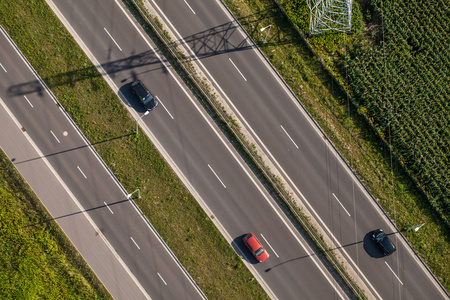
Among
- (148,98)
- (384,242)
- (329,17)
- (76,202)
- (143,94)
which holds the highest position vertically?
(143,94)

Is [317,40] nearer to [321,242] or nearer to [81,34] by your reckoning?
[321,242]

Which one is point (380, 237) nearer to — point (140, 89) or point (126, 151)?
point (126, 151)

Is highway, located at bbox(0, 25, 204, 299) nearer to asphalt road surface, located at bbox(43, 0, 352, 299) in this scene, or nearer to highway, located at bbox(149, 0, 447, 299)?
asphalt road surface, located at bbox(43, 0, 352, 299)

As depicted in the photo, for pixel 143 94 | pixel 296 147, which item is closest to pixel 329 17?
pixel 296 147

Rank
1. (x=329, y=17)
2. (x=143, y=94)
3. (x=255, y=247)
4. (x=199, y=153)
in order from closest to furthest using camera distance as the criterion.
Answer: (x=255, y=247)
(x=143, y=94)
(x=329, y=17)
(x=199, y=153)

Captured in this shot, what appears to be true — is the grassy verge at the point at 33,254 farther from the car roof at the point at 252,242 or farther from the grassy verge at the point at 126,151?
the car roof at the point at 252,242

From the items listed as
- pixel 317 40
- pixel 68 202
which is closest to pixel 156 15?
pixel 317 40

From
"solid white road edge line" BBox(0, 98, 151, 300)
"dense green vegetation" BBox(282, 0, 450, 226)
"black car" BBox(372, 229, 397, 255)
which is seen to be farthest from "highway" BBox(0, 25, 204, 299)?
"dense green vegetation" BBox(282, 0, 450, 226)
